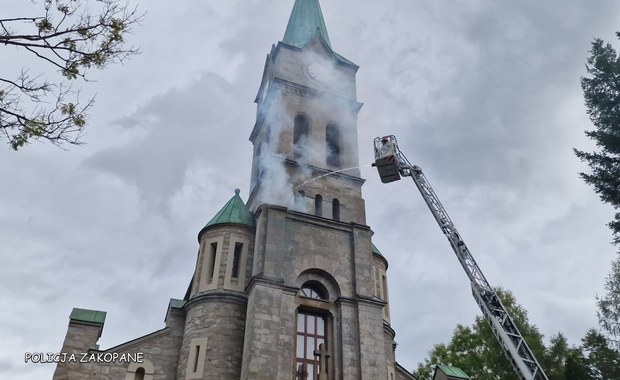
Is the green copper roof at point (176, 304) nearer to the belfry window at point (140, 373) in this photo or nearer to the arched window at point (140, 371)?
the arched window at point (140, 371)

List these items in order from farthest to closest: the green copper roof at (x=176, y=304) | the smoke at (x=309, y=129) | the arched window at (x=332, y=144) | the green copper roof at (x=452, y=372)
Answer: the arched window at (x=332, y=144) → the smoke at (x=309, y=129) → the green copper roof at (x=452, y=372) → the green copper roof at (x=176, y=304)

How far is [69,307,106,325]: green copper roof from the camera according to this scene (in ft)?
62.8

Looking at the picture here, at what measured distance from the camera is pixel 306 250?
20.6 meters

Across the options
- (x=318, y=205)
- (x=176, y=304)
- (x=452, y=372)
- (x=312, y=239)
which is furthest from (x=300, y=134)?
(x=452, y=372)

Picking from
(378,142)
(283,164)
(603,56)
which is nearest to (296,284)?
(283,164)

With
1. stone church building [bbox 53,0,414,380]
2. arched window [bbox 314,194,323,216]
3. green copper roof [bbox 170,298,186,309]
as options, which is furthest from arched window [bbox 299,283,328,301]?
green copper roof [bbox 170,298,186,309]

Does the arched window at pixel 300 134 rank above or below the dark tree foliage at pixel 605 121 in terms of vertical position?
above

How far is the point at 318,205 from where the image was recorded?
22.6 meters

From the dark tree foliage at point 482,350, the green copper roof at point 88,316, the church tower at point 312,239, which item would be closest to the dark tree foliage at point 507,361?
the dark tree foliage at point 482,350

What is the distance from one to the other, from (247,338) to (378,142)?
33.2ft

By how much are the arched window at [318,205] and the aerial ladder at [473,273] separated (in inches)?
110

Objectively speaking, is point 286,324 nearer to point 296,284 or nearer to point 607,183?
point 296,284

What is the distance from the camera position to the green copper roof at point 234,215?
21.7m

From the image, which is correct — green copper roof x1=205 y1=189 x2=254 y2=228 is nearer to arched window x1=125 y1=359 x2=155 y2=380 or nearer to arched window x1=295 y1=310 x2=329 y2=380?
arched window x1=295 y1=310 x2=329 y2=380
